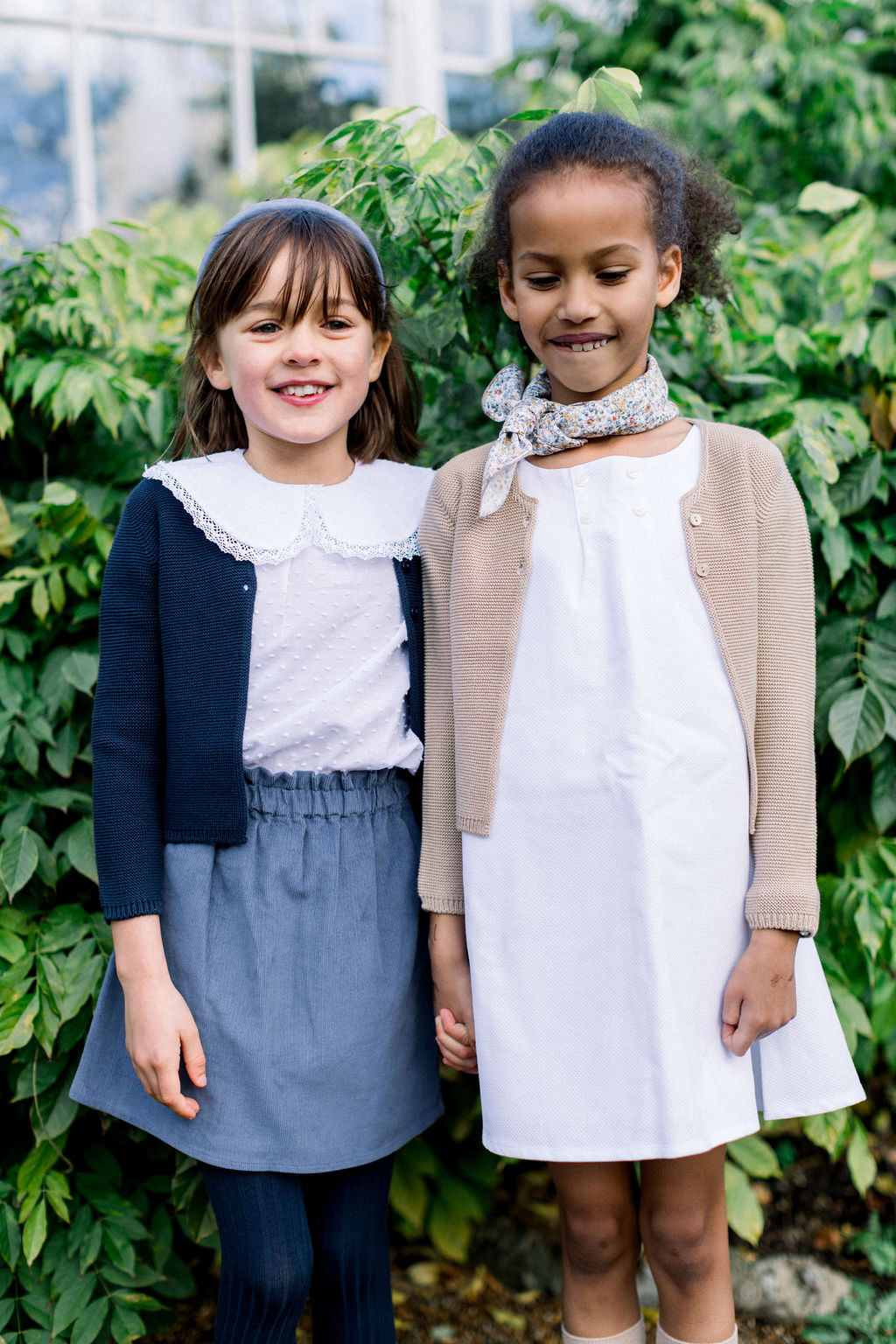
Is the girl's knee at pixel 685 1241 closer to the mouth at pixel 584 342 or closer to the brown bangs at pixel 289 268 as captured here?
the mouth at pixel 584 342

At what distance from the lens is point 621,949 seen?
1484 mm

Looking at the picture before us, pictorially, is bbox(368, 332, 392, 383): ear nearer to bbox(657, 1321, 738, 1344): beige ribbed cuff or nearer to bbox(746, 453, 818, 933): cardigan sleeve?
bbox(746, 453, 818, 933): cardigan sleeve

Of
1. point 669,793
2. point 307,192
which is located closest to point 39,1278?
point 669,793

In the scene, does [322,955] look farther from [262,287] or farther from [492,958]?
[262,287]

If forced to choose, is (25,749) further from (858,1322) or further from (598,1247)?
(858,1322)

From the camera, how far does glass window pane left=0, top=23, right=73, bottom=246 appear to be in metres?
4.58

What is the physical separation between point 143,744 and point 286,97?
445cm

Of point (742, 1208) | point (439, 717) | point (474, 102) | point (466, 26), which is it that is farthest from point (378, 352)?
point (466, 26)

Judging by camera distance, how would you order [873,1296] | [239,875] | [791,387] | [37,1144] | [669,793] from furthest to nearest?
[873,1296] → [791,387] → [37,1144] → [239,875] → [669,793]

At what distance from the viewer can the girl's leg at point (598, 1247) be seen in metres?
1.62

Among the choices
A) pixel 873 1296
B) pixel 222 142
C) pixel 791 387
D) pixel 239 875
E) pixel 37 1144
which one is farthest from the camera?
pixel 222 142

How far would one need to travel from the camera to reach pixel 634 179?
1.51 metres

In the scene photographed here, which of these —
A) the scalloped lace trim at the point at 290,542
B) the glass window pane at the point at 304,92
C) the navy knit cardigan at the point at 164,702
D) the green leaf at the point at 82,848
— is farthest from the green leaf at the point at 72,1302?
the glass window pane at the point at 304,92

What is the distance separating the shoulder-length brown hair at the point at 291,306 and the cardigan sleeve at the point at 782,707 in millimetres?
619
